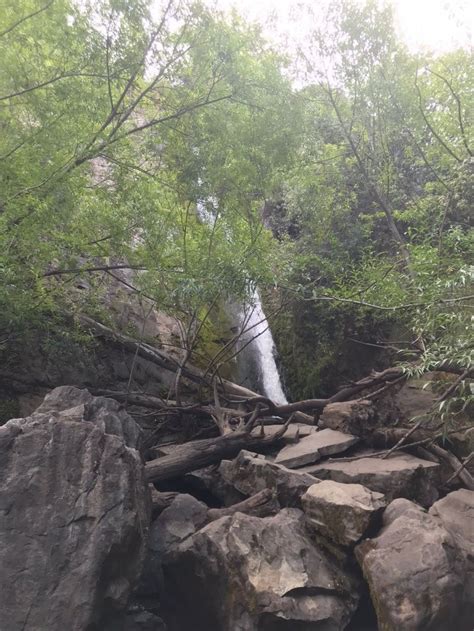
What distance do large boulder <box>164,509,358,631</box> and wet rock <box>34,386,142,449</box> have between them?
1648 mm

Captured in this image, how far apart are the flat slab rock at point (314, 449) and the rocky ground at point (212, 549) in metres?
0.75

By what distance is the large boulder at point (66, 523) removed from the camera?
13.1 feet

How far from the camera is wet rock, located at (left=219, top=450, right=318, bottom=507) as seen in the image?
585 centimetres

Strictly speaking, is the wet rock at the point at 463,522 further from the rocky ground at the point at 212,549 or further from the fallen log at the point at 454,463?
the fallen log at the point at 454,463

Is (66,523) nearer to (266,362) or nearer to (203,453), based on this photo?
(203,453)

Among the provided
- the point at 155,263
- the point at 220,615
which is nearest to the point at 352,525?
the point at 220,615

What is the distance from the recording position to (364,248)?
10.5 metres

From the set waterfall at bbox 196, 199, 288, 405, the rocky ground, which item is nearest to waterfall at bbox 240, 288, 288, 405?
waterfall at bbox 196, 199, 288, 405

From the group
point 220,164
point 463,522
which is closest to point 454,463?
point 463,522

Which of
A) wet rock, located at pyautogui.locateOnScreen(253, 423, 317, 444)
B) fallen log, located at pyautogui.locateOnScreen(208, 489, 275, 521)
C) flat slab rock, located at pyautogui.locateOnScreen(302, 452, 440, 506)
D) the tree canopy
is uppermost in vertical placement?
the tree canopy

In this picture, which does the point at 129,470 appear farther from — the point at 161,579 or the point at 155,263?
the point at 155,263

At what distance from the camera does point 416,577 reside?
4012 mm

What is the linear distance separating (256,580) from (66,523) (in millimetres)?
1857

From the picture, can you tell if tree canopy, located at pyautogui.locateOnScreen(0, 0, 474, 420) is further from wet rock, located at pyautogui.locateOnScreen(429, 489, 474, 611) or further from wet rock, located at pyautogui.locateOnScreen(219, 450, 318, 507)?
wet rock, located at pyautogui.locateOnScreen(219, 450, 318, 507)
